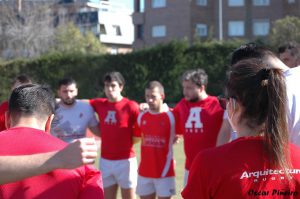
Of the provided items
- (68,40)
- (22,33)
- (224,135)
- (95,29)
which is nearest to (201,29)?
(68,40)

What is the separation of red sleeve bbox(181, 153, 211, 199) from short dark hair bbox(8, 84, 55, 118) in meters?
0.91

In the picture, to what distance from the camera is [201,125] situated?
694 cm

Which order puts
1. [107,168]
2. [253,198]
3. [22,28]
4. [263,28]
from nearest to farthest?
[253,198] < [107,168] < [22,28] < [263,28]

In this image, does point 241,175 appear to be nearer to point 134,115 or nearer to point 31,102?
point 31,102

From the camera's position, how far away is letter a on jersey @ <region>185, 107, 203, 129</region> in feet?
22.8

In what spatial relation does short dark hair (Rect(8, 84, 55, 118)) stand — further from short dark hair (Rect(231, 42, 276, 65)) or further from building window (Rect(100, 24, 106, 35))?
building window (Rect(100, 24, 106, 35))

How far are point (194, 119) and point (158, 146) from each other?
2.29 feet

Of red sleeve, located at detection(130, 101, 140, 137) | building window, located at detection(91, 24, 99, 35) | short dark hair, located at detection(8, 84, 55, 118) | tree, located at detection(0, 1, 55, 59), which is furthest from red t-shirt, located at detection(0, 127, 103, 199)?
building window, located at detection(91, 24, 99, 35)

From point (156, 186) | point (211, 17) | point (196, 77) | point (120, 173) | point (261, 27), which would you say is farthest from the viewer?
point (211, 17)

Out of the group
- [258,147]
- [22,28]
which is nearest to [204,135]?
[258,147]

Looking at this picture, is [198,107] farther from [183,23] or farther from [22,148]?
[183,23]

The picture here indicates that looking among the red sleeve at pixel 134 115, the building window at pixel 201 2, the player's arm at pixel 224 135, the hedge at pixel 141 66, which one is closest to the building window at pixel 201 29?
the building window at pixel 201 2

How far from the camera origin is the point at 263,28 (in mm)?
52969

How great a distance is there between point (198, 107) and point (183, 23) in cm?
4689
